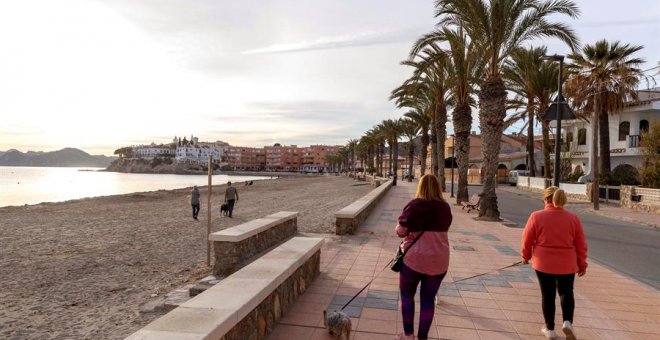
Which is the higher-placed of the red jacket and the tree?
the tree

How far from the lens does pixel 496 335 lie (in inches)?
169

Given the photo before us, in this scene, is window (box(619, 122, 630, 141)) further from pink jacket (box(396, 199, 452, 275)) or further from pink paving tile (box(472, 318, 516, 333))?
pink jacket (box(396, 199, 452, 275))

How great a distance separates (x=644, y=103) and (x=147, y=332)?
36293mm

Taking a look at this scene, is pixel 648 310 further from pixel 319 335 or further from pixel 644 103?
pixel 644 103

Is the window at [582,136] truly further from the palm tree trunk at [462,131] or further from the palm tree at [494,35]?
the palm tree at [494,35]

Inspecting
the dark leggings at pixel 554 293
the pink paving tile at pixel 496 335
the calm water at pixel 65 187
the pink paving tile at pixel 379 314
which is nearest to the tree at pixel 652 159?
the dark leggings at pixel 554 293

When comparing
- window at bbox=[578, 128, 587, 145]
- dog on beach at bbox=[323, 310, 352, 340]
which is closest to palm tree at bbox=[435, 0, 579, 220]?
dog on beach at bbox=[323, 310, 352, 340]

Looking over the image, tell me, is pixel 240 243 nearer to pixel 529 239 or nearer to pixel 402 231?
pixel 402 231

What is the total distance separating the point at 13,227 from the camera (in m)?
17.4

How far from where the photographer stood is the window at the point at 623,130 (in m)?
32.7


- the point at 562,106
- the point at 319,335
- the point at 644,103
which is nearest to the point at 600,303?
the point at 319,335

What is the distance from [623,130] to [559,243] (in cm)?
3518

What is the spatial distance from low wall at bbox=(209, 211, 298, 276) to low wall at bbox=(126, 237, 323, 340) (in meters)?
1.59

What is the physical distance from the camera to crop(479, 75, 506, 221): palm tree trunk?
1465 cm
